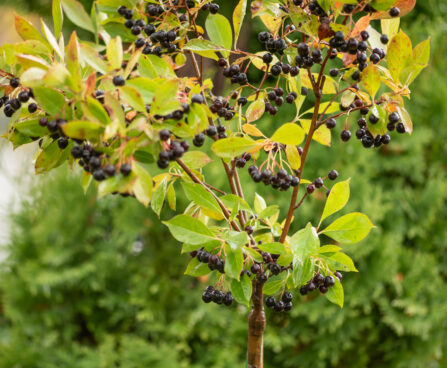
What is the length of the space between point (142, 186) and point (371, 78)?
290 millimetres

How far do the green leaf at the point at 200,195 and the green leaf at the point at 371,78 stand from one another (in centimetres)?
23

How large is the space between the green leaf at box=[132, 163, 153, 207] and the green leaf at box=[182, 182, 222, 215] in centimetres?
12

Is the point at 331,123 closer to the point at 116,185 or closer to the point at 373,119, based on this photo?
the point at 373,119

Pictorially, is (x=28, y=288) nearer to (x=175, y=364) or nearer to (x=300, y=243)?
(x=175, y=364)

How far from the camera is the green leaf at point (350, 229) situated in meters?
0.58

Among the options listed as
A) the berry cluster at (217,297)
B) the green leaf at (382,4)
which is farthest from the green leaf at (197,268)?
the green leaf at (382,4)

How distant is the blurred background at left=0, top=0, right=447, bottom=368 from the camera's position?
1.85 m

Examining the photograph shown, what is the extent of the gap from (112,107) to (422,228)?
6.12 ft

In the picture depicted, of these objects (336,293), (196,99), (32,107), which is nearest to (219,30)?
(196,99)

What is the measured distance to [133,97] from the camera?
1.51 feet

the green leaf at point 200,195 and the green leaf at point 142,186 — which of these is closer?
the green leaf at point 142,186

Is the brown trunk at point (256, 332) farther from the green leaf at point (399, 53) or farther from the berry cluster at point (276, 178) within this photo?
the green leaf at point (399, 53)

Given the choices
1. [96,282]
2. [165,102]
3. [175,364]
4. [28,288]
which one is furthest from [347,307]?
[165,102]

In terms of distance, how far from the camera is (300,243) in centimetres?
55
